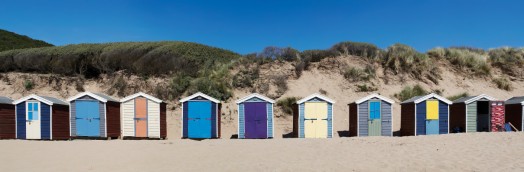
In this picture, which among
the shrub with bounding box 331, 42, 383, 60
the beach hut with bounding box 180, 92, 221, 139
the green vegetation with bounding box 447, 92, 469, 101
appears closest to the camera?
the beach hut with bounding box 180, 92, 221, 139

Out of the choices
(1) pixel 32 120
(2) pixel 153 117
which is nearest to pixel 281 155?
(2) pixel 153 117

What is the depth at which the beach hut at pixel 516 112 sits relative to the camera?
18.9 meters

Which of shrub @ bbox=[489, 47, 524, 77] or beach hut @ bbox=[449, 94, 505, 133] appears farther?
shrub @ bbox=[489, 47, 524, 77]

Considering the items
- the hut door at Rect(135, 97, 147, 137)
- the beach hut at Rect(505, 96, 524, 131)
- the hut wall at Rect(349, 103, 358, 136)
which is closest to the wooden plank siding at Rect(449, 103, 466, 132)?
the beach hut at Rect(505, 96, 524, 131)

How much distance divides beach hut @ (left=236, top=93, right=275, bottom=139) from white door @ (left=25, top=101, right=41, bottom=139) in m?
7.84

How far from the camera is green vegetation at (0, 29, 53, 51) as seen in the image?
4455 cm

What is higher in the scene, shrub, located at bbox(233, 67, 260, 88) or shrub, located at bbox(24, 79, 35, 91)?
shrub, located at bbox(233, 67, 260, 88)

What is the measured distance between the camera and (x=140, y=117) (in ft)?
61.4

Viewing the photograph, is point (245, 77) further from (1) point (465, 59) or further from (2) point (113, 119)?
(1) point (465, 59)

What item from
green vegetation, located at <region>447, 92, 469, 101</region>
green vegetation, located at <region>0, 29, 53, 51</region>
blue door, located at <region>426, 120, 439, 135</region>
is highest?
green vegetation, located at <region>0, 29, 53, 51</region>

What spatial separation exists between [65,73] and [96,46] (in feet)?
12.5

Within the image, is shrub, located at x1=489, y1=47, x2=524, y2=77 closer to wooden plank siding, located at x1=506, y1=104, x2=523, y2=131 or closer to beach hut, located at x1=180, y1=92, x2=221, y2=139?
wooden plank siding, located at x1=506, y1=104, x2=523, y2=131

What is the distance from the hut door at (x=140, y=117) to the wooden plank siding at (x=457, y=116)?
494 inches

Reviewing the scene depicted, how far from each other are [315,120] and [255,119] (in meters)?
2.37
